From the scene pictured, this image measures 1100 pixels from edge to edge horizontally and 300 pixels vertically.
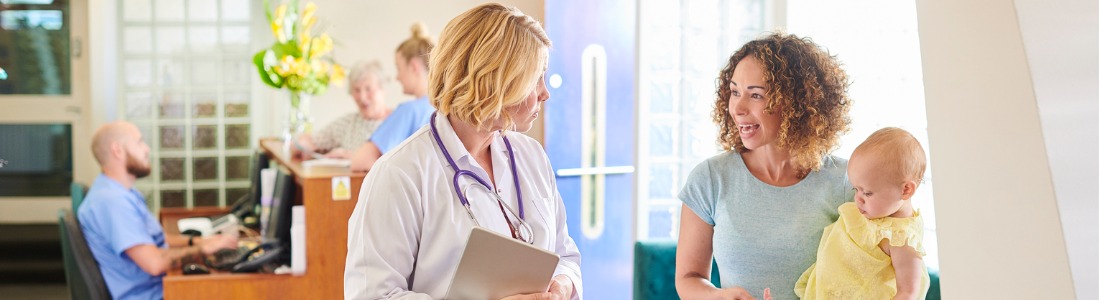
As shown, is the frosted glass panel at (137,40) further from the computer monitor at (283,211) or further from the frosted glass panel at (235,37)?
the computer monitor at (283,211)

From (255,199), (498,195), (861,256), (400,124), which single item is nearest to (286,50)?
(255,199)

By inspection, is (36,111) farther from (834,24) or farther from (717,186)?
(717,186)

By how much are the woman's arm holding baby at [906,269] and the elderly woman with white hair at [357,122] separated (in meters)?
3.63

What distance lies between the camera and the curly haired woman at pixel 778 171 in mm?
1997

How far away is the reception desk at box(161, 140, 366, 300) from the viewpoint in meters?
3.63

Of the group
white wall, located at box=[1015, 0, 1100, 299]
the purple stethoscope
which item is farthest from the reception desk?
white wall, located at box=[1015, 0, 1100, 299]

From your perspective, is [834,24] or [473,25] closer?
[473,25]

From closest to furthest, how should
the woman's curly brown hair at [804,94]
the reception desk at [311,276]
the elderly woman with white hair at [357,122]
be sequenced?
the woman's curly brown hair at [804,94] → the reception desk at [311,276] → the elderly woman with white hair at [357,122]

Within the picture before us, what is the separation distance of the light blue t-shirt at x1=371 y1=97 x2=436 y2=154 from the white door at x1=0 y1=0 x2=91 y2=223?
4706 millimetres

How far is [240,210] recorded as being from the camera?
5.72 m

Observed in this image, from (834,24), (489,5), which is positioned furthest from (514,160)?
(834,24)

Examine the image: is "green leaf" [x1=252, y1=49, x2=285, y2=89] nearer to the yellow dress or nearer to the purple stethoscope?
the purple stethoscope

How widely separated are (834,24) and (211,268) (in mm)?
2802

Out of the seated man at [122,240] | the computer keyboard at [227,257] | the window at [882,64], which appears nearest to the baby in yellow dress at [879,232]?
the window at [882,64]
